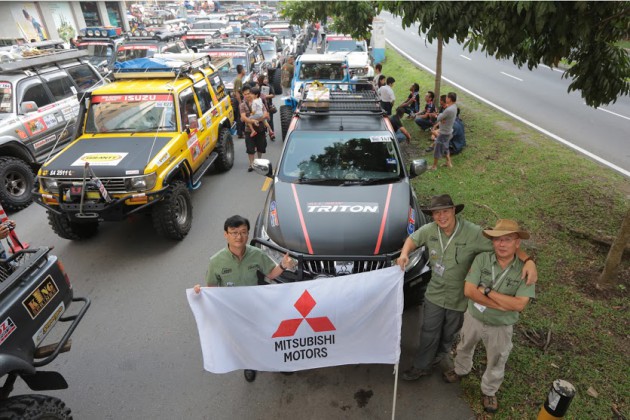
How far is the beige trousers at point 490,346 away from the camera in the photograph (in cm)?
326

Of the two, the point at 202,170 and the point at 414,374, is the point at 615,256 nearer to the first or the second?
the point at 414,374

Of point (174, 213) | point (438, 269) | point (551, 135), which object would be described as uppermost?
point (438, 269)

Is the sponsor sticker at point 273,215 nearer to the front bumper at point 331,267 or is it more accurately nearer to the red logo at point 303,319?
the front bumper at point 331,267

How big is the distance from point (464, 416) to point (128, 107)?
6689 mm

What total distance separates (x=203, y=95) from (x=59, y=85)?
3.66m

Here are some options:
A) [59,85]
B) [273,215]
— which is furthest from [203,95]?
[273,215]

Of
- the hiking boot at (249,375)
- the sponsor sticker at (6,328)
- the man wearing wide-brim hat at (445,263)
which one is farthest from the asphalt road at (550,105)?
the sponsor sticker at (6,328)

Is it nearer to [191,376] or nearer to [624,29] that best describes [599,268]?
[624,29]

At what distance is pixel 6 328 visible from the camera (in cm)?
278

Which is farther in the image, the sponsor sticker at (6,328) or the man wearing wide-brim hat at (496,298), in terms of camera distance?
the man wearing wide-brim hat at (496,298)

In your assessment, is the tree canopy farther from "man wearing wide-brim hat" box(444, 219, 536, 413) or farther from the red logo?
the red logo

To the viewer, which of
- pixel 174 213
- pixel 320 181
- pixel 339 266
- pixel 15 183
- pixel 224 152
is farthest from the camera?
pixel 224 152

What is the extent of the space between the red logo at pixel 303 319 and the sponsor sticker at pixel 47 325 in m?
1.84

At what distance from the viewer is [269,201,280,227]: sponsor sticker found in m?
4.52
